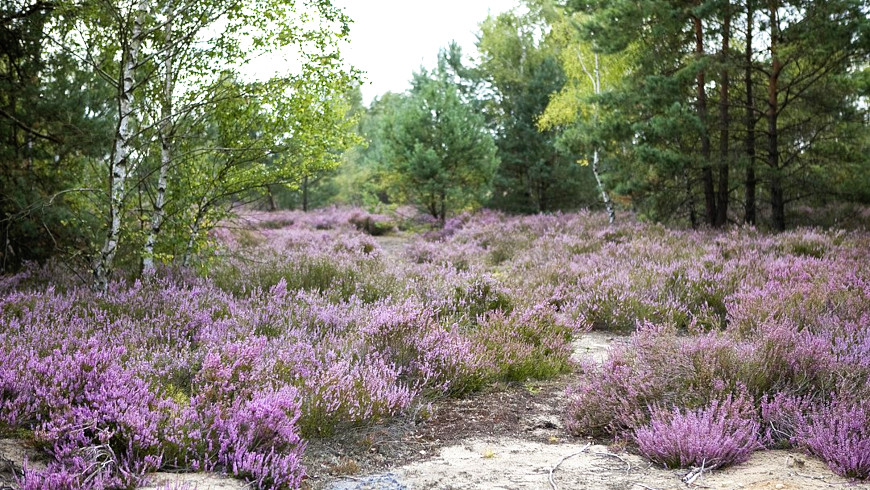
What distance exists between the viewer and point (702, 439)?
3066mm

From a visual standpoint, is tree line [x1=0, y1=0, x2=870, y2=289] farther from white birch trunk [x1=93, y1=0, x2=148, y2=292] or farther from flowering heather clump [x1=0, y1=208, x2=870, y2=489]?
flowering heather clump [x1=0, y1=208, x2=870, y2=489]

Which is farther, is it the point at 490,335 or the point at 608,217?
the point at 608,217

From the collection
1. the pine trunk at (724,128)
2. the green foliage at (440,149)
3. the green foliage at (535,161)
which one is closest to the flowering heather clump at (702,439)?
the pine trunk at (724,128)

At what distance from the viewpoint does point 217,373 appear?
3.63m

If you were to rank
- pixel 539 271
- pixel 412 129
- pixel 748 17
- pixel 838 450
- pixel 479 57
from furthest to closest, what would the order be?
pixel 479 57 → pixel 412 129 → pixel 748 17 → pixel 539 271 → pixel 838 450

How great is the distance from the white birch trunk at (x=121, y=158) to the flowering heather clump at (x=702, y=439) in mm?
5407

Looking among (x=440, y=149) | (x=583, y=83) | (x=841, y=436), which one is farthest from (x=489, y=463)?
(x=583, y=83)

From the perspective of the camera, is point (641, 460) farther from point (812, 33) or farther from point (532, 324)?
point (812, 33)

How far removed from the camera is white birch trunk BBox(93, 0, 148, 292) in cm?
592

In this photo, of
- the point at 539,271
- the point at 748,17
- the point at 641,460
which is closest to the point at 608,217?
the point at 748,17

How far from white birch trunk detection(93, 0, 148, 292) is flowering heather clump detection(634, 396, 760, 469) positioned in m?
5.41

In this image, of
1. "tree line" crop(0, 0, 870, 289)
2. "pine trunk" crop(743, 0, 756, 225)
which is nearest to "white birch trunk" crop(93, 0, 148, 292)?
"tree line" crop(0, 0, 870, 289)

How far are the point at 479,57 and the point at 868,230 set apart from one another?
71.6 ft

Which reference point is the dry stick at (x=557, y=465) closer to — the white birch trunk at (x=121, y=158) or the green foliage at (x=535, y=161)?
the white birch trunk at (x=121, y=158)
